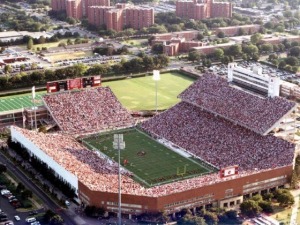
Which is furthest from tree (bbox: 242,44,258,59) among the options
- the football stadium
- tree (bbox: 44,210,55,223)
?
tree (bbox: 44,210,55,223)

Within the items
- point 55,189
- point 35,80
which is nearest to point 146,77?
point 35,80

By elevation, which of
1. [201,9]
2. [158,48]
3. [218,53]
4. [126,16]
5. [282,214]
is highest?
[201,9]

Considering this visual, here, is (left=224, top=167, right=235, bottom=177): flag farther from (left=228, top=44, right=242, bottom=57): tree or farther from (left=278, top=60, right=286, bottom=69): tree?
(left=228, top=44, right=242, bottom=57): tree

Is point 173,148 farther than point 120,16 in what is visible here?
No

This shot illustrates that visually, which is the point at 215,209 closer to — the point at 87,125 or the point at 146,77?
the point at 87,125

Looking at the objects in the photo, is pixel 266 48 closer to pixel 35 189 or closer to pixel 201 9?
pixel 201 9

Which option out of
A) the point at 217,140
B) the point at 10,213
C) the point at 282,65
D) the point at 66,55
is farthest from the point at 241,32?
the point at 10,213
